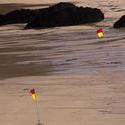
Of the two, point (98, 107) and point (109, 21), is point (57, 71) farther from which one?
point (109, 21)

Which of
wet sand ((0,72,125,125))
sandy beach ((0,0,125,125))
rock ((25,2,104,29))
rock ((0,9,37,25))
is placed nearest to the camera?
wet sand ((0,72,125,125))

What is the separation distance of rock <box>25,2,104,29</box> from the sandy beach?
285 cm

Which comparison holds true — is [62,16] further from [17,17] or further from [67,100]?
[67,100]

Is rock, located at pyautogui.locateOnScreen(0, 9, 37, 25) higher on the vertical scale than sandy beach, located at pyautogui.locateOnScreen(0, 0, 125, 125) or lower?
lower

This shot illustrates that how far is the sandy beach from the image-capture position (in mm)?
4090

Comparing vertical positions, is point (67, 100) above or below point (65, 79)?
above

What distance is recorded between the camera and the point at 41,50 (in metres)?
8.56

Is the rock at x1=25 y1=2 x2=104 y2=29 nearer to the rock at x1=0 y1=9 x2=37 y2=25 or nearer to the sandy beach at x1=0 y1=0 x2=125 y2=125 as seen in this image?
the rock at x1=0 y1=9 x2=37 y2=25

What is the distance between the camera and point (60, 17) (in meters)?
13.3

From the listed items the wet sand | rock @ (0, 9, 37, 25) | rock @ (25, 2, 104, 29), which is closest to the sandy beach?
the wet sand

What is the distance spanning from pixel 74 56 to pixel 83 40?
81.8 inches

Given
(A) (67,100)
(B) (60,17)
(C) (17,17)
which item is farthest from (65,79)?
(C) (17,17)

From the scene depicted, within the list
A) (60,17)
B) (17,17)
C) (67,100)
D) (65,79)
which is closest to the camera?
(67,100)

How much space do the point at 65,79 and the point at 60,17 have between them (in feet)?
25.7
